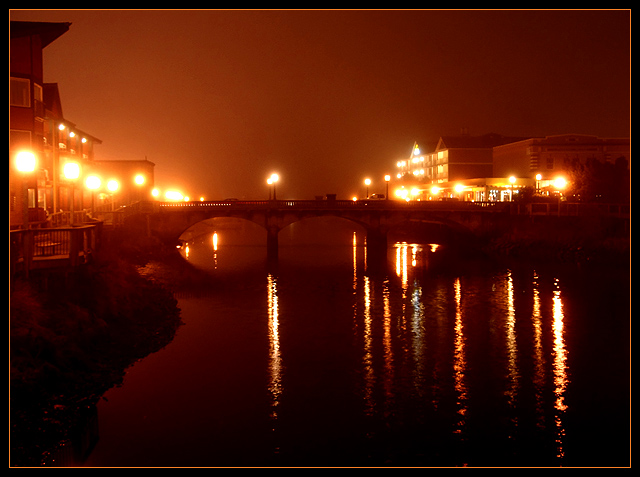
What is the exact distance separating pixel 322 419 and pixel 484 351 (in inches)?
431

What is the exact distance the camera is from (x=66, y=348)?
2266 cm

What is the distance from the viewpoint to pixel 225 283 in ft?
163

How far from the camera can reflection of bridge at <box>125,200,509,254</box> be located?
225ft

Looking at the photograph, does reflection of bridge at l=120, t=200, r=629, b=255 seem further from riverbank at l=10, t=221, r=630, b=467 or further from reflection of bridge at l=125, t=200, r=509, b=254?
riverbank at l=10, t=221, r=630, b=467

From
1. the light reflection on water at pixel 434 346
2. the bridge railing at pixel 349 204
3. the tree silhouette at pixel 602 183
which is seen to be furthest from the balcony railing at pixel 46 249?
the tree silhouette at pixel 602 183

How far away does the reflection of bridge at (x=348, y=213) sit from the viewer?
68.4 m

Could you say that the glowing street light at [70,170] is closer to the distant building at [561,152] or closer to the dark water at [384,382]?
the dark water at [384,382]

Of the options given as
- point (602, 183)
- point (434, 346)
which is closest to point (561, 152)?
point (602, 183)

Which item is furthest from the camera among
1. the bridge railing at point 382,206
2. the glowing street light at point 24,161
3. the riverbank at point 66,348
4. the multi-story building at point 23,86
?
the bridge railing at point 382,206

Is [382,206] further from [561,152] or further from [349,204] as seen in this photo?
[561,152]

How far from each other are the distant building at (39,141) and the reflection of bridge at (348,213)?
239 inches

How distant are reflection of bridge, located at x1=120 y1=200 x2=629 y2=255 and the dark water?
931 inches

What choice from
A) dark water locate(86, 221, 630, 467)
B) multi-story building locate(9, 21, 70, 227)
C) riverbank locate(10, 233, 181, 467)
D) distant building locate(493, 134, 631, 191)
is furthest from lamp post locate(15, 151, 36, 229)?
distant building locate(493, 134, 631, 191)

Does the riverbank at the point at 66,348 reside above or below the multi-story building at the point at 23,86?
below
